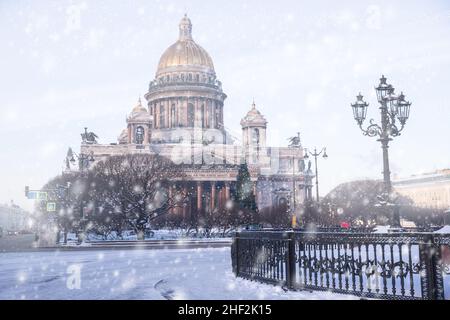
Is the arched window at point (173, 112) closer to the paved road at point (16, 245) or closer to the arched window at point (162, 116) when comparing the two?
the arched window at point (162, 116)

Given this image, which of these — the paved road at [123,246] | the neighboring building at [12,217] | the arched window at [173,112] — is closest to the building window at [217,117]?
the arched window at [173,112]

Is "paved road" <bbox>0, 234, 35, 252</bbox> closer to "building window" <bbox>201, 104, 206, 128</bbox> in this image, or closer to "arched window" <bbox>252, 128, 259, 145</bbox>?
"building window" <bbox>201, 104, 206, 128</bbox>

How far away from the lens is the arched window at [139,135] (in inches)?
3233

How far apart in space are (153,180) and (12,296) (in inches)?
1472

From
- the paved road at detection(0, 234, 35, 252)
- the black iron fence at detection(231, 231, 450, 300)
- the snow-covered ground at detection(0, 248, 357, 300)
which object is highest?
the black iron fence at detection(231, 231, 450, 300)

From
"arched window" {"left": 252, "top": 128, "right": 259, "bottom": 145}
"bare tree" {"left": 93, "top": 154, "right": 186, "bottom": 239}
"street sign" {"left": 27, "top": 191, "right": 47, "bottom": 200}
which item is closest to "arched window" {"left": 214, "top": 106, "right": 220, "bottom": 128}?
"arched window" {"left": 252, "top": 128, "right": 259, "bottom": 145}

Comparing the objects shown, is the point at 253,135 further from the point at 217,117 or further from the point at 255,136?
the point at 217,117

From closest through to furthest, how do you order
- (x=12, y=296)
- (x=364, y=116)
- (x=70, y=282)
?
1. (x=12, y=296)
2. (x=70, y=282)
3. (x=364, y=116)

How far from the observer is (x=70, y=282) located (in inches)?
513

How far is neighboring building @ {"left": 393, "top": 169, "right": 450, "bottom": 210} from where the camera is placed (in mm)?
105000

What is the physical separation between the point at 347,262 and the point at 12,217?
5804 inches

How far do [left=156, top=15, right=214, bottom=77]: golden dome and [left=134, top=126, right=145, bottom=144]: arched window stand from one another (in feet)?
48.7
